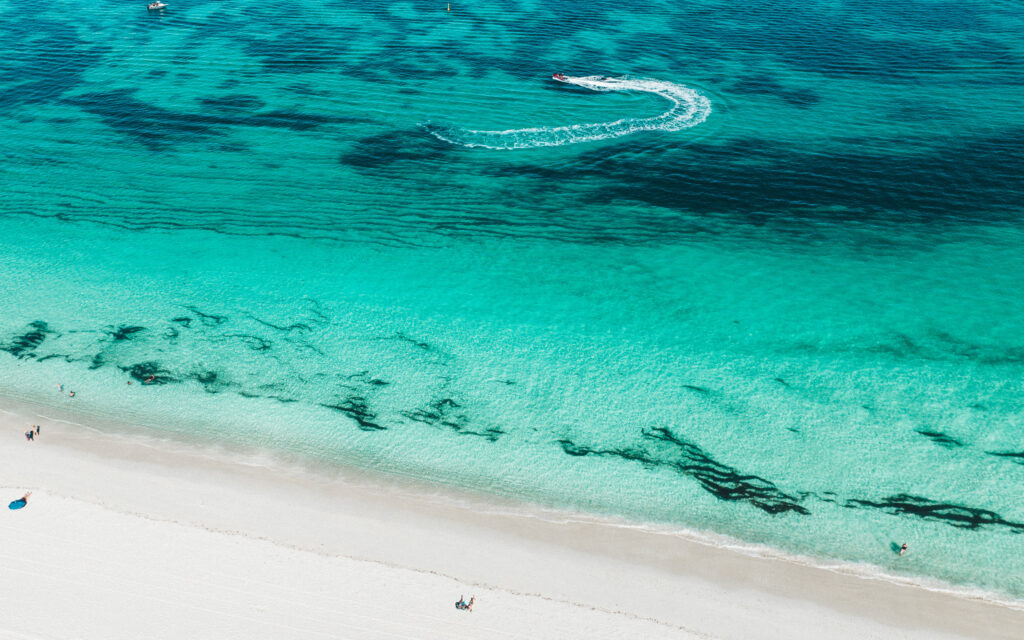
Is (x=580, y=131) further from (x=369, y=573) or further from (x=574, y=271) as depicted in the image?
(x=369, y=573)

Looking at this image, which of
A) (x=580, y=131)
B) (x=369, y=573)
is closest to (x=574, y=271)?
(x=580, y=131)

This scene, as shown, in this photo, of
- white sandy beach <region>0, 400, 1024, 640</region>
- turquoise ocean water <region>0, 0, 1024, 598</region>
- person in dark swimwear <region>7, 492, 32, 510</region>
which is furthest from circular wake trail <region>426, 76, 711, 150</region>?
person in dark swimwear <region>7, 492, 32, 510</region>

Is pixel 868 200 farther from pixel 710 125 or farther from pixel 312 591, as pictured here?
pixel 312 591

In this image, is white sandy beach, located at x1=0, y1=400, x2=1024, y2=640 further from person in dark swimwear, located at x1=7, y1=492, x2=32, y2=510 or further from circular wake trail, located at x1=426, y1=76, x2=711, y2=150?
circular wake trail, located at x1=426, y1=76, x2=711, y2=150

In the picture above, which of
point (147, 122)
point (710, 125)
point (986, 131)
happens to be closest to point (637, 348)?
point (710, 125)

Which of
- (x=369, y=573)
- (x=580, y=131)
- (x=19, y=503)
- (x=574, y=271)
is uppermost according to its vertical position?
(x=580, y=131)

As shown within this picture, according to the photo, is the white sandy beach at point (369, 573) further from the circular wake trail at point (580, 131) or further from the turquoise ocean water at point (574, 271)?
the circular wake trail at point (580, 131)
